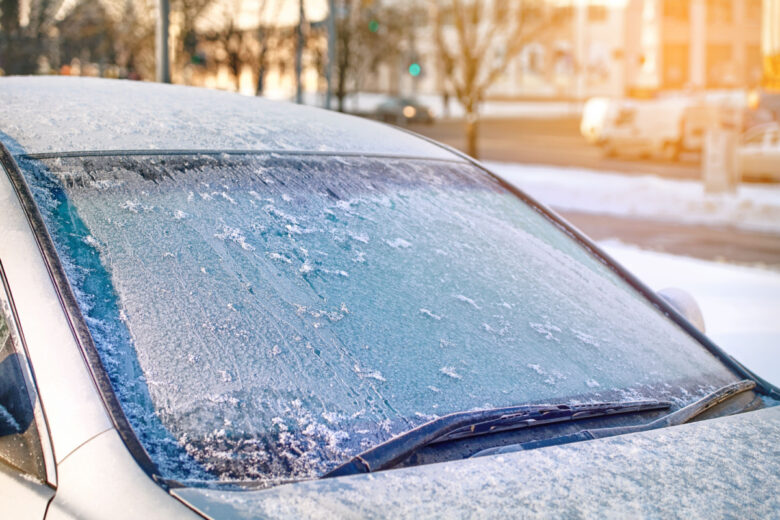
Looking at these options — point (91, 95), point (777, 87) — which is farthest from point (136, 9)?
point (91, 95)

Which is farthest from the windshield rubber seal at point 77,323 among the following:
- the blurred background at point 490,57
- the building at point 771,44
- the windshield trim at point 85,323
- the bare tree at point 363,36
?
the bare tree at point 363,36

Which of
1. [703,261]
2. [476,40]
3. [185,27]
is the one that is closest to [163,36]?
[476,40]

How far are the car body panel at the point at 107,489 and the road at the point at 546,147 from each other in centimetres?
2367

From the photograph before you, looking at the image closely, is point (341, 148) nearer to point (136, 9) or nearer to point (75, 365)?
point (75, 365)

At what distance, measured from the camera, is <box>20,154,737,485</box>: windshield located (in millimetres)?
1450

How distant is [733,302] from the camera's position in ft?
18.5

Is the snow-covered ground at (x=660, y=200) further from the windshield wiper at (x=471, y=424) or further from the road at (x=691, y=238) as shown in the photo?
the windshield wiper at (x=471, y=424)

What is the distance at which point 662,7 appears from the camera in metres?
66.8

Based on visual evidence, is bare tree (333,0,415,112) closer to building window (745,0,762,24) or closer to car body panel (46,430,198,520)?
building window (745,0,762,24)

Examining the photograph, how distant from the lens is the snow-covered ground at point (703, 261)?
4.18m

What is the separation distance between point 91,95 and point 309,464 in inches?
50.5

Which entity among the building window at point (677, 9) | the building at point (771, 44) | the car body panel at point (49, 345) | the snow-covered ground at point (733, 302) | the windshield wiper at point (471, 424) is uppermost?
the building window at point (677, 9)

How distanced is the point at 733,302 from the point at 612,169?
68.0ft

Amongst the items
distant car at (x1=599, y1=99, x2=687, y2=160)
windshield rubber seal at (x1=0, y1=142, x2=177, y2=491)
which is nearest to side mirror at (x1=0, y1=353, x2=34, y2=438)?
windshield rubber seal at (x1=0, y1=142, x2=177, y2=491)
